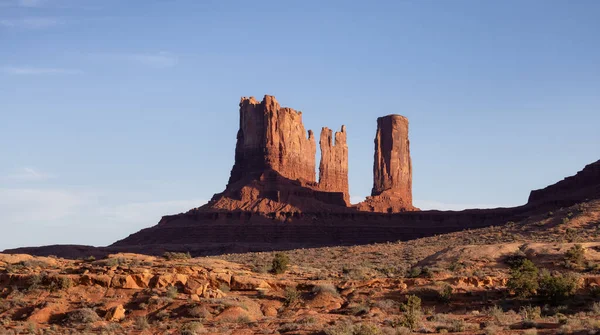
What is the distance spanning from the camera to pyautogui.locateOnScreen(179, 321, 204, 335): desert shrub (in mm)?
21688

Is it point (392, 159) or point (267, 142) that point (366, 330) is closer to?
point (267, 142)

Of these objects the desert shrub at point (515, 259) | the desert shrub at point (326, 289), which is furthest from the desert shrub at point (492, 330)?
the desert shrub at point (515, 259)

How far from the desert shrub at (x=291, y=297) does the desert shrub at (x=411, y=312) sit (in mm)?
3354

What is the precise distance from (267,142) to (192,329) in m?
99.6

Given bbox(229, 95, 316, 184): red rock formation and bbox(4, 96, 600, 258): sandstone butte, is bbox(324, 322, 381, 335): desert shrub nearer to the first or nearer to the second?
bbox(4, 96, 600, 258): sandstone butte

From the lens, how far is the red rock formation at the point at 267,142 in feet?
Result: 399

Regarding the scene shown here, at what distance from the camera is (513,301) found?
2645 cm

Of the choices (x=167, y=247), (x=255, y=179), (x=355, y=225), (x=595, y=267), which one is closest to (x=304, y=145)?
(x=255, y=179)

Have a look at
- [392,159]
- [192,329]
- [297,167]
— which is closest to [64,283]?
[192,329]

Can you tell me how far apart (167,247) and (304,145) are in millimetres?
38555

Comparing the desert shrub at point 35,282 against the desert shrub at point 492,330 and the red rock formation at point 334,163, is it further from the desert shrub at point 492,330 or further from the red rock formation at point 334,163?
the red rock formation at point 334,163

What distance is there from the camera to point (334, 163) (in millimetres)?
135000

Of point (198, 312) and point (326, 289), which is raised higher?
point (326, 289)

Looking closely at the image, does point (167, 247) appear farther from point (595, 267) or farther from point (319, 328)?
point (319, 328)
